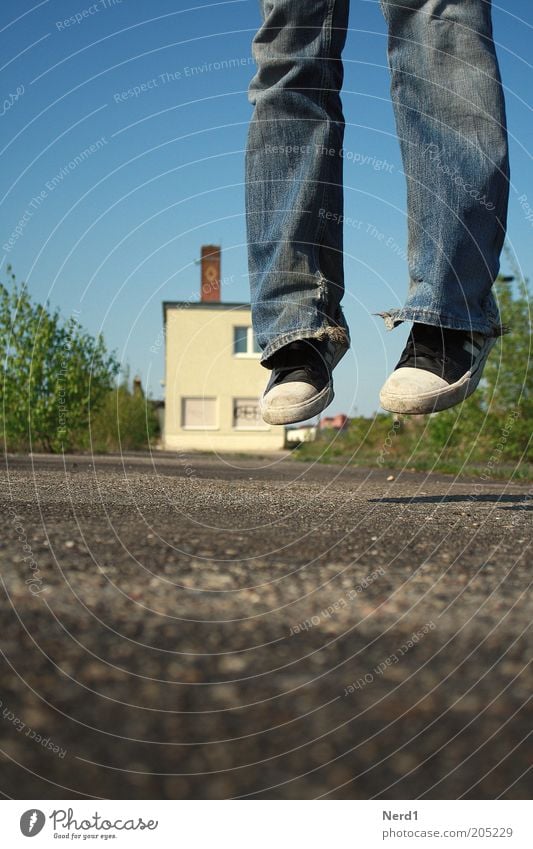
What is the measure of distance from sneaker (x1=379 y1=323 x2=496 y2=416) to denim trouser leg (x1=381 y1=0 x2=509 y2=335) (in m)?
0.07

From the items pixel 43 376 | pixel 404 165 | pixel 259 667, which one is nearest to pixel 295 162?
pixel 404 165

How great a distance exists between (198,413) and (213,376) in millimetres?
1881

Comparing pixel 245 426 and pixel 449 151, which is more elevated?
pixel 449 151

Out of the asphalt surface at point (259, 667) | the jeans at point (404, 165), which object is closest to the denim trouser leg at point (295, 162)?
the jeans at point (404, 165)

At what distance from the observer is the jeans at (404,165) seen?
2.07m

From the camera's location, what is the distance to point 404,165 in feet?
7.20

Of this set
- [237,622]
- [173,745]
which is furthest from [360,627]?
[173,745]

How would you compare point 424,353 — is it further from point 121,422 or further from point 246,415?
point 246,415

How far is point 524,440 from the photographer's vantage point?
33.2 feet

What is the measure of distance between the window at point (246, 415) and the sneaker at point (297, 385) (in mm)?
22050

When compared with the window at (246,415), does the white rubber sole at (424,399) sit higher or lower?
lower

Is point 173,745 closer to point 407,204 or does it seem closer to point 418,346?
point 418,346

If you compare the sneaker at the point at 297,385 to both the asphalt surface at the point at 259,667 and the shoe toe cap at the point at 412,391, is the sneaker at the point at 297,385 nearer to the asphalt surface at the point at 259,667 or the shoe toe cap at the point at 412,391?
the shoe toe cap at the point at 412,391

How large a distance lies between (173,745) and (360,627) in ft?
1.09
